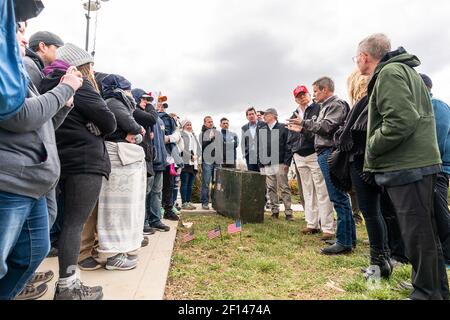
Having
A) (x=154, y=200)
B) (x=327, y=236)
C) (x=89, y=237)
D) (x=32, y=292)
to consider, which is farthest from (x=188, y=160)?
(x=32, y=292)

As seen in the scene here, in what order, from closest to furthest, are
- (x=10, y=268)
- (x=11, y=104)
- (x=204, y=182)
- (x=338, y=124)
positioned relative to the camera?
(x=11, y=104), (x=10, y=268), (x=338, y=124), (x=204, y=182)

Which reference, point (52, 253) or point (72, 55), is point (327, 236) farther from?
point (72, 55)

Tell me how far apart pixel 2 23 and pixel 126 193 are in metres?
1.94

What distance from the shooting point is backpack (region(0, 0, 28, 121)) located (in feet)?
4.69

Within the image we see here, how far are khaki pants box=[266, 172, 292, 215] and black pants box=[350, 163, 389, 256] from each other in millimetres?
3568

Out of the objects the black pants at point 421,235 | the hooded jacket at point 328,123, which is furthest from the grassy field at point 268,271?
the hooded jacket at point 328,123

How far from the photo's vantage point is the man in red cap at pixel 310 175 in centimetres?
473

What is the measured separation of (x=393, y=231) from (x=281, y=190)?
3.31m

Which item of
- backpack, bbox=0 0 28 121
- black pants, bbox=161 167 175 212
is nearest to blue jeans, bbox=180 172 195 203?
black pants, bbox=161 167 175 212

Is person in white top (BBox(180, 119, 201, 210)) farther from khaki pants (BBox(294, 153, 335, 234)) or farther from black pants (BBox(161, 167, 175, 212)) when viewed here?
khaki pants (BBox(294, 153, 335, 234))

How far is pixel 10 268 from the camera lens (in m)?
1.83
